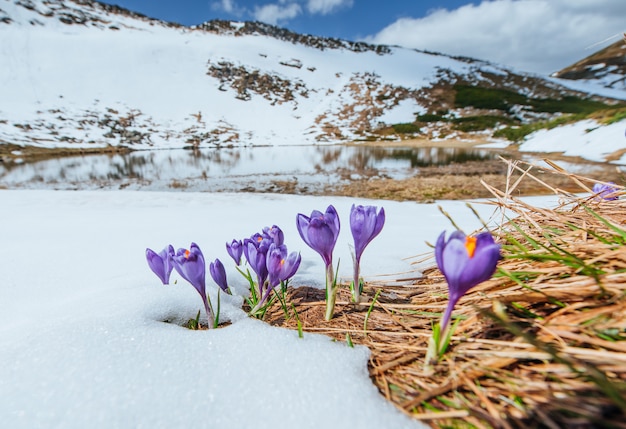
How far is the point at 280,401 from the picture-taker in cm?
72

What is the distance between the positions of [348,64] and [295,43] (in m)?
16.7

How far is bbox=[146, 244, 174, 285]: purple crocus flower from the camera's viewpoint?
52.9 inches

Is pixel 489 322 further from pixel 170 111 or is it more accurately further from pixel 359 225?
pixel 170 111

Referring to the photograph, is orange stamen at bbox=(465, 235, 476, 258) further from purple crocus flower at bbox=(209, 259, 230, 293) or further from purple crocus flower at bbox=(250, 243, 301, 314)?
purple crocus flower at bbox=(209, 259, 230, 293)

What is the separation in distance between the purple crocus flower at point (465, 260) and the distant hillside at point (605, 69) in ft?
293

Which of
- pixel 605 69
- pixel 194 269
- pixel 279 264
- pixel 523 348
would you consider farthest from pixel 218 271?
pixel 605 69

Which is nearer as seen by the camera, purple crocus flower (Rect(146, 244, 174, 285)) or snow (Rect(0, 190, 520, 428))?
snow (Rect(0, 190, 520, 428))

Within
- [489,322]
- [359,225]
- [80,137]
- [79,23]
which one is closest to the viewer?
[489,322]

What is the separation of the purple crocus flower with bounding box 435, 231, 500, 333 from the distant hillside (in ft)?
293

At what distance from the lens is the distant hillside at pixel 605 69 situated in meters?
66.8

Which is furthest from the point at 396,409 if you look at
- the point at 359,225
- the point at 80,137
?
the point at 80,137

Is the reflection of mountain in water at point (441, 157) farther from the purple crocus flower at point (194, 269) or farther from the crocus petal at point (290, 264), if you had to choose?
the purple crocus flower at point (194, 269)

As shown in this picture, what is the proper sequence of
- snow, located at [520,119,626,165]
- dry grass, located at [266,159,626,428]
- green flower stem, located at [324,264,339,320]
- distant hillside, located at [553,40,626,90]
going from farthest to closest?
distant hillside, located at [553,40,626,90] < snow, located at [520,119,626,165] < green flower stem, located at [324,264,339,320] < dry grass, located at [266,159,626,428]

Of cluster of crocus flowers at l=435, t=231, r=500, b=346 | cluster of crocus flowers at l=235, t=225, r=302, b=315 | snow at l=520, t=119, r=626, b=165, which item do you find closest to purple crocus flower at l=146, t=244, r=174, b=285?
cluster of crocus flowers at l=235, t=225, r=302, b=315
